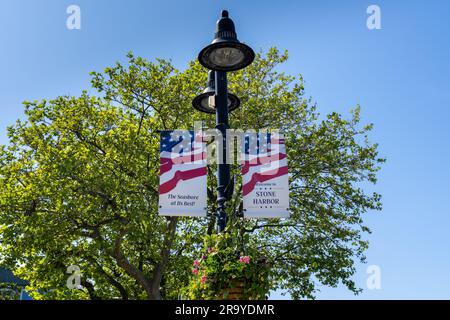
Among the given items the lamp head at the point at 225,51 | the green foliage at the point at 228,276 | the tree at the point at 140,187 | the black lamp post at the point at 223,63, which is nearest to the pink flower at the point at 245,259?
the green foliage at the point at 228,276

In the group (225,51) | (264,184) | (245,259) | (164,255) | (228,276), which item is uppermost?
(225,51)

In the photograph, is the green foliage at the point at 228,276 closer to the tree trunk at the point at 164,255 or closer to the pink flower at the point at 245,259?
the pink flower at the point at 245,259

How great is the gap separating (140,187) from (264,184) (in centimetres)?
949

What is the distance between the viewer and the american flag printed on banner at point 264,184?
7926mm

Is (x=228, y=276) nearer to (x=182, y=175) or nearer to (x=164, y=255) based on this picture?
(x=182, y=175)

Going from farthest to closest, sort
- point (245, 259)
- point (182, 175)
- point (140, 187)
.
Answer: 1. point (140, 187)
2. point (182, 175)
3. point (245, 259)

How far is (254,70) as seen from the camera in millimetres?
20297

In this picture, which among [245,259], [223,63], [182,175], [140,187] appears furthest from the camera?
[140,187]

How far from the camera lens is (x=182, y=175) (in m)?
8.21

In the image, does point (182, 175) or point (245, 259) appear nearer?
point (245, 259)

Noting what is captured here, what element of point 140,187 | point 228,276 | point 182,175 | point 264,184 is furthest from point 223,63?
point 140,187

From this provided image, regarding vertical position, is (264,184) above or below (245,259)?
above

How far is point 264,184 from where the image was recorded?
26.4 feet

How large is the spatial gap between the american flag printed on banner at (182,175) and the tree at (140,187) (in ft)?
24.7
